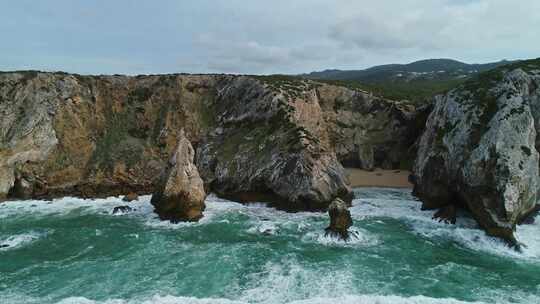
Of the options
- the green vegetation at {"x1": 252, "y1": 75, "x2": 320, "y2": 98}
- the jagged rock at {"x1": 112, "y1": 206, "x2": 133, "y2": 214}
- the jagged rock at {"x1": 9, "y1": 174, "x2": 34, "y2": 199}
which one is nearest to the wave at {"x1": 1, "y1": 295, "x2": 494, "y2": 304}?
the jagged rock at {"x1": 112, "y1": 206, "x2": 133, "y2": 214}

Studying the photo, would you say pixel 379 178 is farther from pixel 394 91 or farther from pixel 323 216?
pixel 394 91

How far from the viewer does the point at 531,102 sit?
3838 cm

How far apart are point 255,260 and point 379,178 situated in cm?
2857

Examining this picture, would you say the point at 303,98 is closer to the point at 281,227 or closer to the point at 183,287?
the point at 281,227

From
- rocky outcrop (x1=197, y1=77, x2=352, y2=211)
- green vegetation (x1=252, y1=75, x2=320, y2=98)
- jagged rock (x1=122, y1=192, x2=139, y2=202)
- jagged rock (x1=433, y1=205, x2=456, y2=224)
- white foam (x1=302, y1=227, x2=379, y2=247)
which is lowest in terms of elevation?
white foam (x1=302, y1=227, x2=379, y2=247)

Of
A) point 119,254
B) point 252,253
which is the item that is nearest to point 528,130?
point 252,253

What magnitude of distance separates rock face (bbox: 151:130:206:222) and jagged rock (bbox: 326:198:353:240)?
40.9 feet

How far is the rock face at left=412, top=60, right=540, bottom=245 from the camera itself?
104 feet

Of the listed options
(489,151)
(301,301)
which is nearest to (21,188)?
(301,301)

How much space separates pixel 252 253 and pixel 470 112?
23.8 meters

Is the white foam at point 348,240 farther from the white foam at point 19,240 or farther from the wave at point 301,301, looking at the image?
the white foam at point 19,240

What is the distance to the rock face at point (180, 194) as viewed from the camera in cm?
3753

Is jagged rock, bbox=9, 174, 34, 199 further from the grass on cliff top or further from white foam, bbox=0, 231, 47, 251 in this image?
the grass on cliff top

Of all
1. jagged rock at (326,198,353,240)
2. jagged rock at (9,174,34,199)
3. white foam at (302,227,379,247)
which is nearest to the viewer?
white foam at (302,227,379,247)
